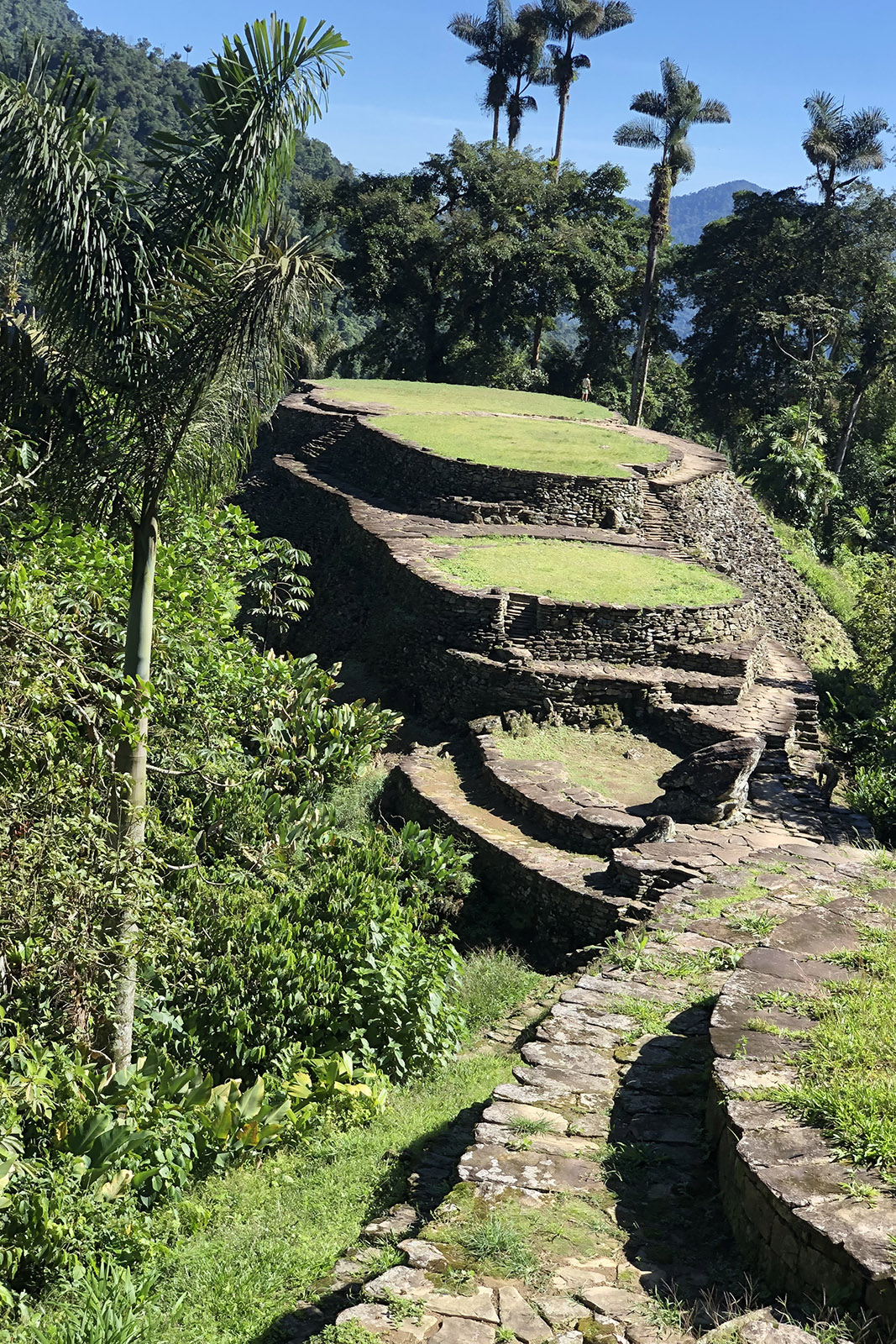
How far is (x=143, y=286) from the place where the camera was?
6453 millimetres

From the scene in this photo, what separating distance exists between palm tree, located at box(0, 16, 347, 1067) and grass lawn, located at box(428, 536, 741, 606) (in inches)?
337

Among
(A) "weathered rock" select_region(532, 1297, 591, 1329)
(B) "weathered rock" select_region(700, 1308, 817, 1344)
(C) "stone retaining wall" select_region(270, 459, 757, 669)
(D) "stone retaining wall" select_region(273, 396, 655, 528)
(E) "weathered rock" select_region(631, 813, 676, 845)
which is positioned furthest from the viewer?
(D) "stone retaining wall" select_region(273, 396, 655, 528)

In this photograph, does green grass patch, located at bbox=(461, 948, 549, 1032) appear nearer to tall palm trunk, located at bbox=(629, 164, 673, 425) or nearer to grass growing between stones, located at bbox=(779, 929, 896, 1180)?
grass growing between stones, located at bbox=(779, 929, 896, 1180)

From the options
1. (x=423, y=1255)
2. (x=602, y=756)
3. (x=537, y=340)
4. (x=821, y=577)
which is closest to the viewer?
(x=423, y=1255)

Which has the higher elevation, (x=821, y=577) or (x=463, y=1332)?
(x=821, y=577)

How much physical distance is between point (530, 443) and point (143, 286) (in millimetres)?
15709

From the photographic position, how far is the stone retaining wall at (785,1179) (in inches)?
153

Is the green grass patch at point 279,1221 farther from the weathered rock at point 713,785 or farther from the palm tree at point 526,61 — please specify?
the palm tree at point 526,61

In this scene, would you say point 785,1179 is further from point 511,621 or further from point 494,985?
point 511,621

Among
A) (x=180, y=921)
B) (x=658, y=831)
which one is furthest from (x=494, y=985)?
(x=180, y=921)

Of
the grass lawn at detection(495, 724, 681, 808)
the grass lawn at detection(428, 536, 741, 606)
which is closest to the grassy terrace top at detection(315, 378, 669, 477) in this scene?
the grass lawn at detection(428, 536, 741, 606)

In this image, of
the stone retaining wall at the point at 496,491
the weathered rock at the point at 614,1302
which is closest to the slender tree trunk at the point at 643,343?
the stone retaining wall at the point at 496,491

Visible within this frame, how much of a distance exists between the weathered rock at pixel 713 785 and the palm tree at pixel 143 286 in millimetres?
5672

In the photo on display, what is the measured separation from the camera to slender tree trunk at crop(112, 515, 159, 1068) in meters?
6.36
